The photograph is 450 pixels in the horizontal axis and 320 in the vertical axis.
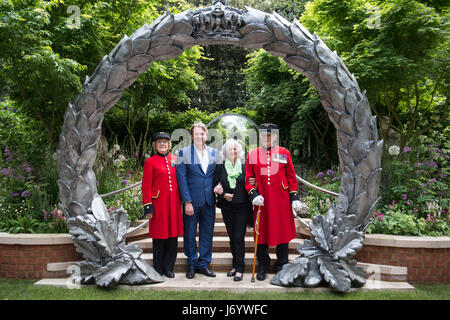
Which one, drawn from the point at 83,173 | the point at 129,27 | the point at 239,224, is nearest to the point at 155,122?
the point at 129,27

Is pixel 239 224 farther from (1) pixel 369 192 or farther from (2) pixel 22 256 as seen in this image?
(2) pixel 22 256

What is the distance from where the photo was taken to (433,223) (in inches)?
165

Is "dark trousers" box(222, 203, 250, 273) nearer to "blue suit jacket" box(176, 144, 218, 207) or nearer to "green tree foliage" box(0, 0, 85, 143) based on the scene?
"blue suit jacket" box(176, 144, 218, 207)

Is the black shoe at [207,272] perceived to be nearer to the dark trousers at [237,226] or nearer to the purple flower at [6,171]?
the dark trousers at [237,226]

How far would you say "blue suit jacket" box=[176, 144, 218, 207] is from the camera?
386 centimetres

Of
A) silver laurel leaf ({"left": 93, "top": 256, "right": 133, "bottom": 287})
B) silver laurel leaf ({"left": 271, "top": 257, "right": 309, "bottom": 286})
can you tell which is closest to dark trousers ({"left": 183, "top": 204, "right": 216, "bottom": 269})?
silver laurel leaf ({"left": 93, "top": 256, "right": 133, "bottom": 287})

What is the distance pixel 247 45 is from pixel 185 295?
9.91ft

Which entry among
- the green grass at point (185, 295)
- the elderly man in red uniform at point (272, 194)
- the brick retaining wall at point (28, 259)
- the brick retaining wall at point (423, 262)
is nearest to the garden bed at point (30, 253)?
the brick retaining wall at point (28, 259)

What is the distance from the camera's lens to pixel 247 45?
400 cm

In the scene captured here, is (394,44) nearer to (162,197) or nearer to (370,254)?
(370,254)

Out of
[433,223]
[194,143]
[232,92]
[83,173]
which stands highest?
[232,92]

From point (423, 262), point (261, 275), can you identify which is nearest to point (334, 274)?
point (261, 275)

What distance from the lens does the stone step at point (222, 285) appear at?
3.58 m

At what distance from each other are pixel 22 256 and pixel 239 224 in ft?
8.95
